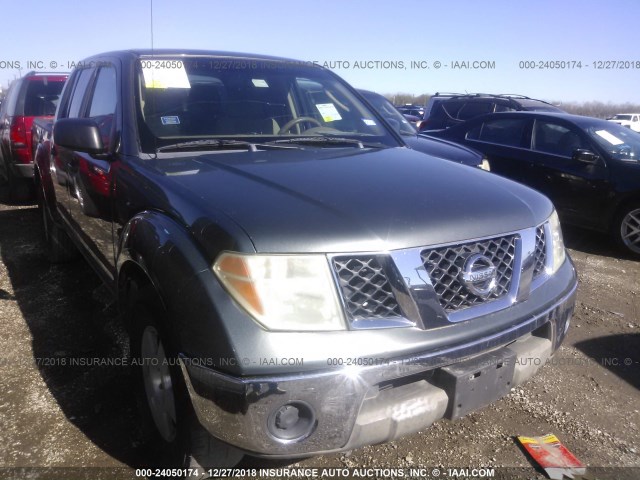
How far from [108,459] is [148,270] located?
0.96m

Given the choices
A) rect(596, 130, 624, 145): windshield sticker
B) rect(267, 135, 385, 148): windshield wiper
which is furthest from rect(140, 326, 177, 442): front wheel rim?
rect(596, 130, 624, 145): windshield sticker

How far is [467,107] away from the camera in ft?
31.3

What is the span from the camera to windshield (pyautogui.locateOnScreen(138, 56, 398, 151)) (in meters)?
2.68

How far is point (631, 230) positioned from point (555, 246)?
3997 mm

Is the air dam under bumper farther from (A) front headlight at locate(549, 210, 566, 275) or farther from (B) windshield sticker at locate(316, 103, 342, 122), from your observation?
(B) windshield sticker at locate(316, 103, 342, 122)

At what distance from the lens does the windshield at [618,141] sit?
19.4 feet

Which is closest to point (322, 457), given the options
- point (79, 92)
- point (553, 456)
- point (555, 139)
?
point (553, 456)

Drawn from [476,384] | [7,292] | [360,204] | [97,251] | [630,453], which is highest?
[360,204]

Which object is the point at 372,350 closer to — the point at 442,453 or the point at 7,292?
the point at 442,453

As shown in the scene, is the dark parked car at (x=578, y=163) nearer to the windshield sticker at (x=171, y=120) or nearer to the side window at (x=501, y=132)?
the side window at (x=501, y=132)

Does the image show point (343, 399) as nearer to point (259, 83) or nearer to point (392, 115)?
point (259, 83)

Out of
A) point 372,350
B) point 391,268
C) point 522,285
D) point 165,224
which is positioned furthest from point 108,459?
point 522,285

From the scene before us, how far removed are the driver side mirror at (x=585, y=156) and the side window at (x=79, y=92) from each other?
5065 mm

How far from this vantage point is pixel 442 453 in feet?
7.97
